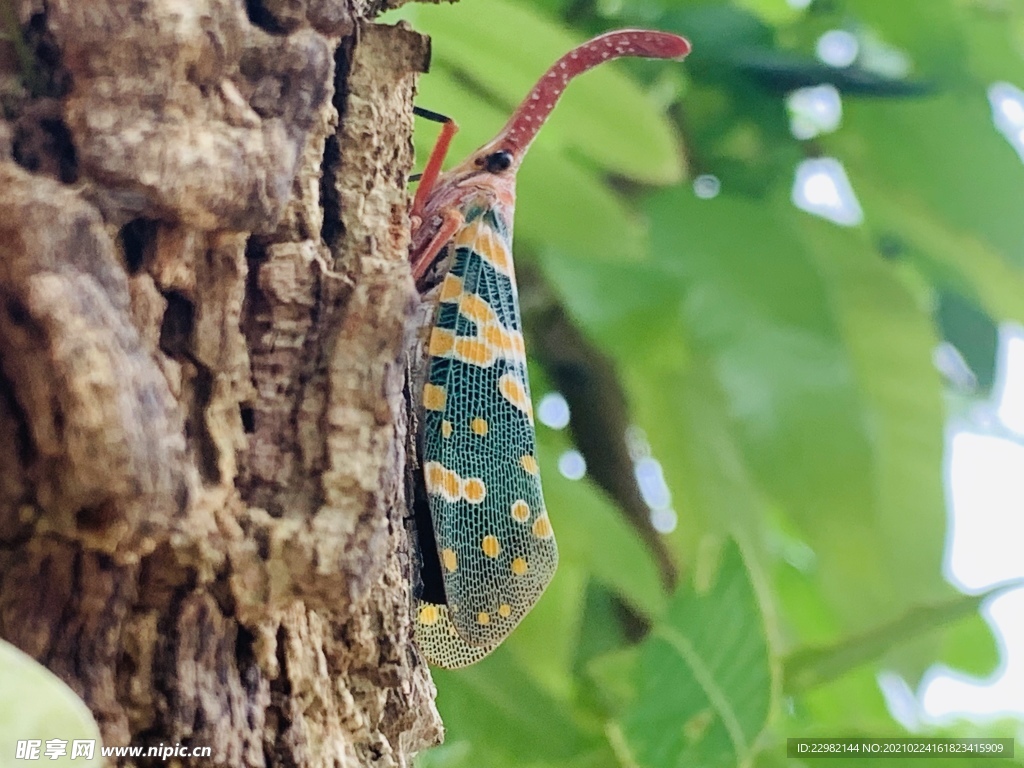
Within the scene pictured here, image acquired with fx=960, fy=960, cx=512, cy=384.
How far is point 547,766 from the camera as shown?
137 centimetres

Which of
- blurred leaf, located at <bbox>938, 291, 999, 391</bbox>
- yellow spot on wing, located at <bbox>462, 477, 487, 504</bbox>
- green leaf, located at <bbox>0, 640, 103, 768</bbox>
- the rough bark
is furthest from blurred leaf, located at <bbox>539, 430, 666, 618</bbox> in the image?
green leaf, located at <bbox>0, 640, 103, 768</bbox>

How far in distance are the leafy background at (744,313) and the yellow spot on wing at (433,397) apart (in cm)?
42

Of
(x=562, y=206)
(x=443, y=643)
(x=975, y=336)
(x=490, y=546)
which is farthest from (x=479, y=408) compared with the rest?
(x=975, y=336)

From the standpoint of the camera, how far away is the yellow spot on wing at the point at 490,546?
112 centimetres

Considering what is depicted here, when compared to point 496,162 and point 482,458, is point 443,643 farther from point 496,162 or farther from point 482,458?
point 496,162

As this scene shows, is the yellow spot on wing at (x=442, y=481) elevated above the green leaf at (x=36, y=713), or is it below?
below

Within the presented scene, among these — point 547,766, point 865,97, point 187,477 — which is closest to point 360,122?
point 187,477

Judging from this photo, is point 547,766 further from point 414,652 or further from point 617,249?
point 617,249

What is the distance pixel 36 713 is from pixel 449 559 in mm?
708

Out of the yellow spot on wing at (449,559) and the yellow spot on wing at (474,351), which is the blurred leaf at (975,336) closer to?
the yellow spot on wing at (474,351)

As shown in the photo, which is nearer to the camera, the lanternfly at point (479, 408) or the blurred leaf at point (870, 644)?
the lanternfly at point (479, 408)

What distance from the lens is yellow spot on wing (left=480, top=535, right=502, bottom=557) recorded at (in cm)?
112

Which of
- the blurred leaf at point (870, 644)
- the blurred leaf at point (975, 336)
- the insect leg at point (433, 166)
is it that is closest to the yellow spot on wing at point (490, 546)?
the insect leg at point (433, 166)

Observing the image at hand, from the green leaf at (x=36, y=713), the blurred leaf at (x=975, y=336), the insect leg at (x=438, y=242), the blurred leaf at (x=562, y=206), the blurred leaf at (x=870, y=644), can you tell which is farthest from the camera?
the blurred leaf at (x=975, y=336)
